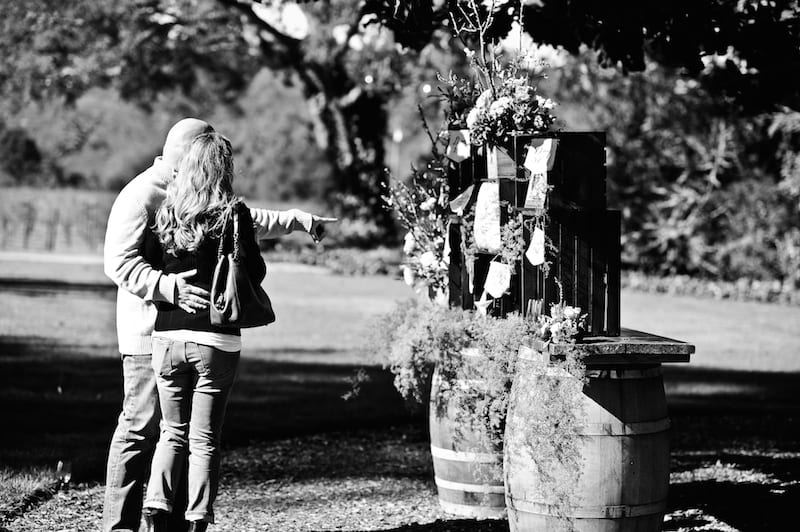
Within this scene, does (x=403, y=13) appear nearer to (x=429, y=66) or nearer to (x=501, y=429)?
(x=501, y=429)

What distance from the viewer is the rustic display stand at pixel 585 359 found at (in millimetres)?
4008

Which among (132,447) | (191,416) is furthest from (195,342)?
(132,447)

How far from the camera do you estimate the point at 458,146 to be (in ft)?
17.3

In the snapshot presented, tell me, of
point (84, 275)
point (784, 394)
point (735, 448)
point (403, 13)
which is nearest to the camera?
point (403, 13)

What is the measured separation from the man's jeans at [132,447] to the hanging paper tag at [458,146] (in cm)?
194

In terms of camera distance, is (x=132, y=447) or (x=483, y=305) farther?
(x=483, y=305)

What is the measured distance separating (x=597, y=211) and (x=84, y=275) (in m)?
17.6

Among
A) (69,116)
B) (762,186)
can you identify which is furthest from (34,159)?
(762,186)

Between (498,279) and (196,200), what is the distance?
1.47 metres

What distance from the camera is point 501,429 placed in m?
4.91

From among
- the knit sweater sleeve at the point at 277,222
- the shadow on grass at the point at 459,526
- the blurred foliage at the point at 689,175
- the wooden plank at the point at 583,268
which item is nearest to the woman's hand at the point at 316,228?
the knit sweater sleeve at the point at 277,222

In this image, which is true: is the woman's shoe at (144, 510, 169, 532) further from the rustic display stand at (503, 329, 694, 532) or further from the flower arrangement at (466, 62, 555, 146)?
the flower arrangement at (466, 62, 555, 146)

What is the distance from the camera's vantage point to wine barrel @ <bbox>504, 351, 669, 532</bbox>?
13.1 ft

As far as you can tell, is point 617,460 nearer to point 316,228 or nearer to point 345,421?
point 316,228
